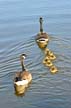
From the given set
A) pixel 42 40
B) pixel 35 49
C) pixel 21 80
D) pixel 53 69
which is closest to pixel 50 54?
pixel 35 49

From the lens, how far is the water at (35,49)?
20.8 m

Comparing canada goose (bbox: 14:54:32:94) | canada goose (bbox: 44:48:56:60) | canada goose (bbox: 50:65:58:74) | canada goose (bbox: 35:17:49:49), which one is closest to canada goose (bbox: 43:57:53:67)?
canada goose (bbox: 44:48:56:60)

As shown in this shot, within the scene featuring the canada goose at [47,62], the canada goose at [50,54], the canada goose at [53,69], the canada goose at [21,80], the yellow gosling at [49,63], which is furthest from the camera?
the canada goose at [50,54]

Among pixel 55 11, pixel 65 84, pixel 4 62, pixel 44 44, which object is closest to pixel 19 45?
pixel 44 44

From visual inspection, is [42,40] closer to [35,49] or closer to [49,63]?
[35,49]

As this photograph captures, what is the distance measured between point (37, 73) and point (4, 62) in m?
3.36

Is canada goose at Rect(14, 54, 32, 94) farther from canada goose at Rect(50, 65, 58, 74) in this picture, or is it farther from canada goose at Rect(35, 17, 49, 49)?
canada goose at Rect(35, 17, 49, 49)

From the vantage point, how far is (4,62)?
25906 mm

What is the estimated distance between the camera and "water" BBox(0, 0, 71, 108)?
20750 millimetres

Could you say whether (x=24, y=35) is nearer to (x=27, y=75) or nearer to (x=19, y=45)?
(x=19, y=45)

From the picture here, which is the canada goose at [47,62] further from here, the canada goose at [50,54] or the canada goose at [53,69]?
the canada goose at [53,69]

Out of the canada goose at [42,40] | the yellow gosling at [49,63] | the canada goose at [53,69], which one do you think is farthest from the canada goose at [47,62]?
the canada goose at [42,40]

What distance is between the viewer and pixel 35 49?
94.6 feet

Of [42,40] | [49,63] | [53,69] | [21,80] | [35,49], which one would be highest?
[42,40]
